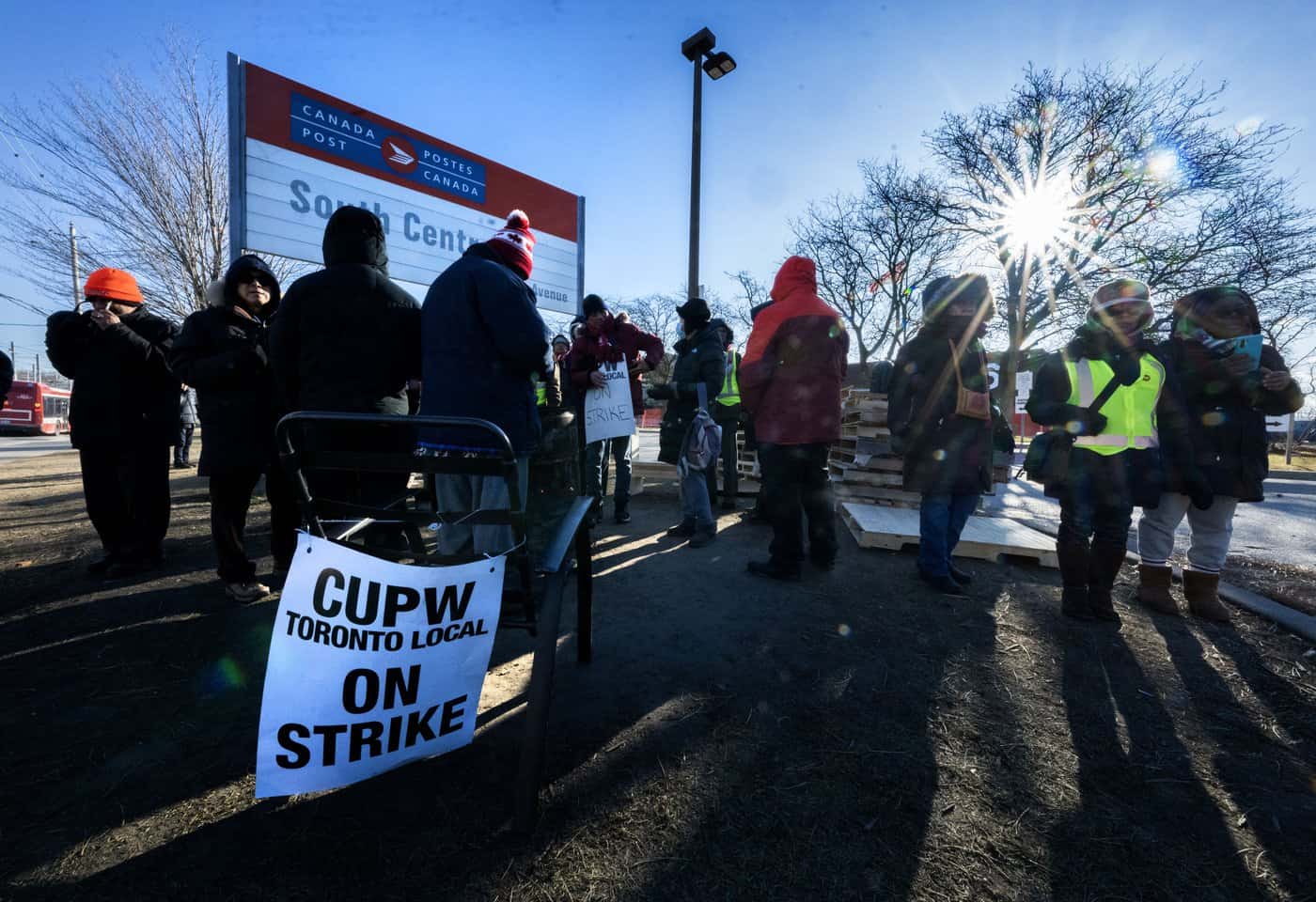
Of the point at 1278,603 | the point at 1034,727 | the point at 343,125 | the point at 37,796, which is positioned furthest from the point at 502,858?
the point at 343,125

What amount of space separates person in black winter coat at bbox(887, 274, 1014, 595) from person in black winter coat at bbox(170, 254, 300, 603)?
3598mm

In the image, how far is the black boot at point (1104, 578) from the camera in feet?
9.69

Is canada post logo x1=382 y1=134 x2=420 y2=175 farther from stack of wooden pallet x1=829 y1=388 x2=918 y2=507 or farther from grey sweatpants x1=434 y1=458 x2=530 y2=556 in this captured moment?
stack of wooden pallet x1=829 y1=388 x2=918 y2=507

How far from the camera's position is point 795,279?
353 cm

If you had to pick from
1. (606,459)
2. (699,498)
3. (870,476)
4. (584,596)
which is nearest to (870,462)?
(870,476)

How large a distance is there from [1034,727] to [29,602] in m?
4.77

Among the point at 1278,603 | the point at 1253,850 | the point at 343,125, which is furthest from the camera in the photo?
the point at 343,125

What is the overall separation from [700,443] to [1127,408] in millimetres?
2541

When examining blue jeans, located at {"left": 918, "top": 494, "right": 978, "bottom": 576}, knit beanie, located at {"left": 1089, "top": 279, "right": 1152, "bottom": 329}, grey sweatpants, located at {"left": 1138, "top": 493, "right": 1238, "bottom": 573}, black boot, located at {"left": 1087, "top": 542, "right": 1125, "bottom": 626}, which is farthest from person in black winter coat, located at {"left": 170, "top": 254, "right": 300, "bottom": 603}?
grey sweatpants, located at {"left": 1138, "top": 493, "right": 1238, "bottom": 573}

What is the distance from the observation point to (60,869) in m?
1.24

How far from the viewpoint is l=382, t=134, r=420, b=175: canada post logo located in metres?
6.11

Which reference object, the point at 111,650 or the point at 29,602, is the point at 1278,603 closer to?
the point at 111,650

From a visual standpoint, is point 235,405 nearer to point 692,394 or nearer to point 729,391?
point 692,394

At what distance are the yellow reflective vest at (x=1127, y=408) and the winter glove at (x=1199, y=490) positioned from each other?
0.29m
